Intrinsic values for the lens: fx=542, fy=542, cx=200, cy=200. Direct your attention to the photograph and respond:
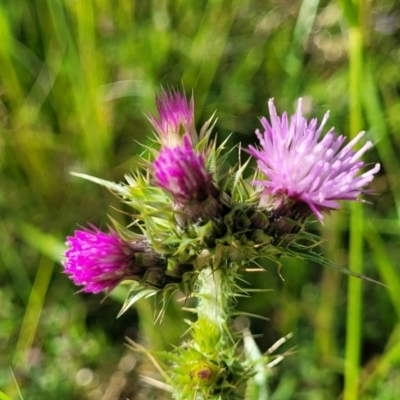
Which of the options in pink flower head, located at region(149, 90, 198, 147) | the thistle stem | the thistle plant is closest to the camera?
the thistle plant

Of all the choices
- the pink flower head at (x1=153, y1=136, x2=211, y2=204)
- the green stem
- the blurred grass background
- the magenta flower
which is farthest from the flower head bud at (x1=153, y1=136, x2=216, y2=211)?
the blurred grass background

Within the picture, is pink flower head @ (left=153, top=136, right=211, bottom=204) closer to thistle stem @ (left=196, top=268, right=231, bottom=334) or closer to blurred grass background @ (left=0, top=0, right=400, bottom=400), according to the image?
thistle stem @ (left=196, top=268, right=231, bottom=334)

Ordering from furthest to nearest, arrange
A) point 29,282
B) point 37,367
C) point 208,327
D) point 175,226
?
point 29,282, point 37,367, point 208,327, point 175,226

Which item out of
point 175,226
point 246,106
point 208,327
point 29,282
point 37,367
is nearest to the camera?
point 175,226

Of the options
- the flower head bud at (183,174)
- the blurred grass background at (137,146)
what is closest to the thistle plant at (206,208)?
the flower head bud at (183,174)

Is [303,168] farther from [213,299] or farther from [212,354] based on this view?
[212,354]

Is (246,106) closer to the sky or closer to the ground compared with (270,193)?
closer to the ground

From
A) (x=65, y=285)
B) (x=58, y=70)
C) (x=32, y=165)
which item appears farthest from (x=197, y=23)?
(x=65, y=285)

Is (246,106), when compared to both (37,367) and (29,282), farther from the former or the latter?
(37,367)
